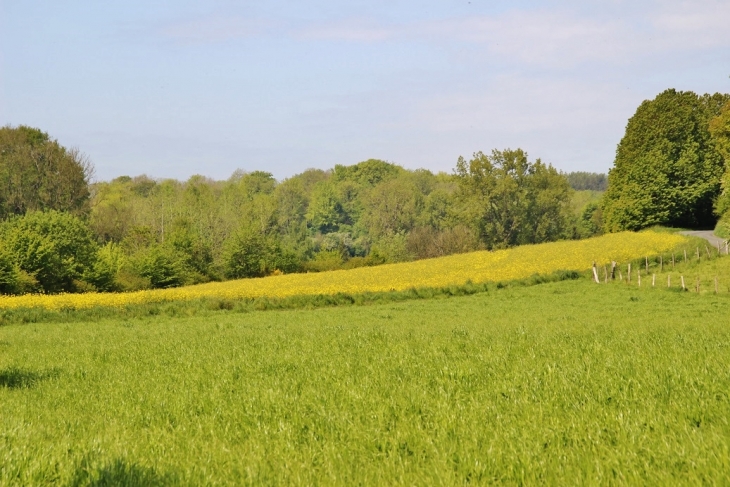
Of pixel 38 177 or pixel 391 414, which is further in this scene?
pixel 38 177

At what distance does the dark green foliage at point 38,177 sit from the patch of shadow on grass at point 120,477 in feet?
293

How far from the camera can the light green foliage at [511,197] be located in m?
103

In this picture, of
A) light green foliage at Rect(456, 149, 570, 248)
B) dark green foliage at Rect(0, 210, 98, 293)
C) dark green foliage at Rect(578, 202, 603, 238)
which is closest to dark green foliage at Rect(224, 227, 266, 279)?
dark green foliage at Rect(0, 210, 98, 293)

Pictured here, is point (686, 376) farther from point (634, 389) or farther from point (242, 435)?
point (242, 435)

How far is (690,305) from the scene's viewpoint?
111 ft

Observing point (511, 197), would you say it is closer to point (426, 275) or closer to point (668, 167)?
A: point (668, 167)

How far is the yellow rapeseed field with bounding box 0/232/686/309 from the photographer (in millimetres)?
47969

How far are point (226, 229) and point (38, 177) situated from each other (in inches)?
1010

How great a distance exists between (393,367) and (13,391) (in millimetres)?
7679

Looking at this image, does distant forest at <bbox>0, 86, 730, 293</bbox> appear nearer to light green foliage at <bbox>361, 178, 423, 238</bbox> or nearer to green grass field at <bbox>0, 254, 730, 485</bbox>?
light green foliage at <bbox>361, 178, 423, 238</bbox>

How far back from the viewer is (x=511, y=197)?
10412cm

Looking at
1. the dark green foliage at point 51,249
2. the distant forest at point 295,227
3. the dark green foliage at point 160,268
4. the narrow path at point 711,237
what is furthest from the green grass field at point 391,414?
the dark green foliage at point 160,268

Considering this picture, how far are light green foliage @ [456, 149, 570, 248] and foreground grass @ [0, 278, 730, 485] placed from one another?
86.9 metres

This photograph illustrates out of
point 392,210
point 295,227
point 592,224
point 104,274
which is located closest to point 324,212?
point 392,210
